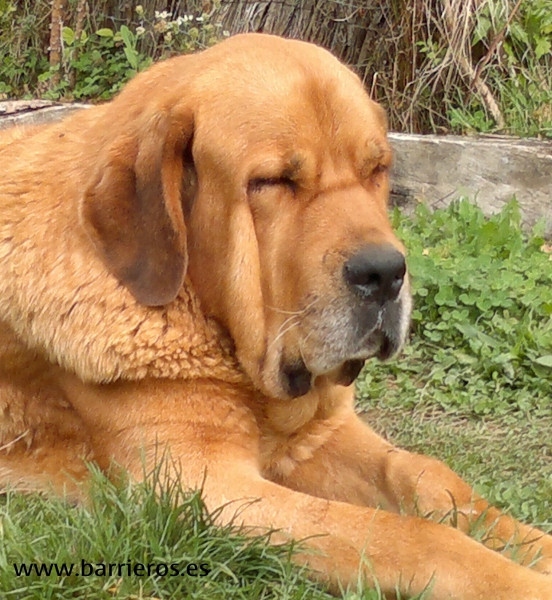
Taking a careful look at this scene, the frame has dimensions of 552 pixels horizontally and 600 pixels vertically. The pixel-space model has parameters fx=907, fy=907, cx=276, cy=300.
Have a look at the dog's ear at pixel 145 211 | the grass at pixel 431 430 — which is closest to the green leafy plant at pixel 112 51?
the grass at pixel 431 430

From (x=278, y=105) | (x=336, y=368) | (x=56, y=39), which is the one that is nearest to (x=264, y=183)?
(x=278, y=105)

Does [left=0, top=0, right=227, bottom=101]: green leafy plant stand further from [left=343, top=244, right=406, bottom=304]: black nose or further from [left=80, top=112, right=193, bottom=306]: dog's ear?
[left=343, top=244, right=406, bottom=304]: black nose

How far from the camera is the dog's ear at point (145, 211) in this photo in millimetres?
2730

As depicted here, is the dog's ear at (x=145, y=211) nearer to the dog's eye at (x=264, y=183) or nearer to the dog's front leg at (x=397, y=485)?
the dog's eye at (x=264, y=183)

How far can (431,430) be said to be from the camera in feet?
13.1

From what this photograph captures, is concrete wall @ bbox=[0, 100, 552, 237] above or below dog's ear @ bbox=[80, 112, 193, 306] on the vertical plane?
below

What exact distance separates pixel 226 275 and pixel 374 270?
18.3 inches

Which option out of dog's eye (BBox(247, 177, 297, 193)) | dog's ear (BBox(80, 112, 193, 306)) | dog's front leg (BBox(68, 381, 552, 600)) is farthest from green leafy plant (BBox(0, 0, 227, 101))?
dog's front leg (BBox(68, 381, 552, 600))

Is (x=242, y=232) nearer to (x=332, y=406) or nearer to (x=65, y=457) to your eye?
(x=332, y=406)

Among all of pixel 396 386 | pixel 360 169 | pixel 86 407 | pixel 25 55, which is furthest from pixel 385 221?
pixel 25 55

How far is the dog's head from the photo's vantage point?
268 centimetres

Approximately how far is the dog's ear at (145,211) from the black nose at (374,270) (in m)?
0.53

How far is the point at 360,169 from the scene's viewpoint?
2852mm

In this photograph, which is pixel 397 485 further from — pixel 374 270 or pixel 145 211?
pixel 145 211
